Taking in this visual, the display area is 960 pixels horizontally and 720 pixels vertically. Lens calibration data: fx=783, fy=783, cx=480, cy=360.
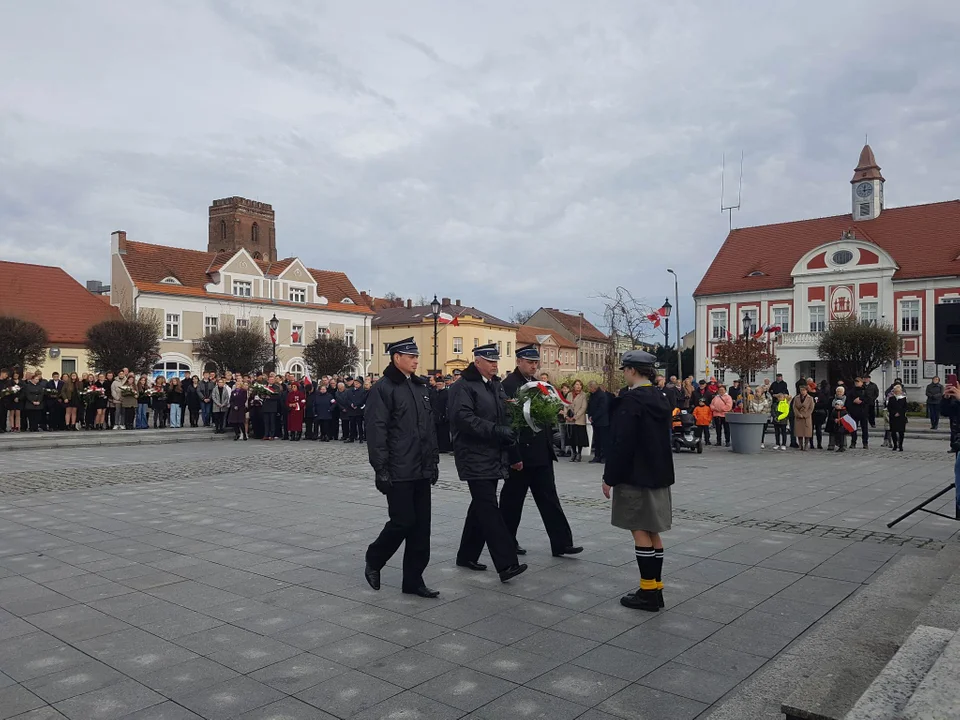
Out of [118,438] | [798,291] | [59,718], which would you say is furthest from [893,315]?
[59,718]

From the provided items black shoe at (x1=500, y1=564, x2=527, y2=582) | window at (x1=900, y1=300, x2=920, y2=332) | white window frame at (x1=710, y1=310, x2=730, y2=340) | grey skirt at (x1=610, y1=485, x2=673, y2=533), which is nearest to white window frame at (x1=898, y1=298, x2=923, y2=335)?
window at (x1=900, y1=300, x2=920, y2=332)

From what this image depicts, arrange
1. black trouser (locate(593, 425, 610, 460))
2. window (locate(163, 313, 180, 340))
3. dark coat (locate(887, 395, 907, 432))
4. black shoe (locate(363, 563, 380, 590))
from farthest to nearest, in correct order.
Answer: window (locate(163, 313, 180, 340))
dark coat (locate(887, 395, 907, 432))
black trouser (locate(593, 425, 610, 460))
black shoe (locate(363, 563, 380, 590))

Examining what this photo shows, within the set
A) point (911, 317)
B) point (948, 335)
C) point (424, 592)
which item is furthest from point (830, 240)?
point (424, 592)

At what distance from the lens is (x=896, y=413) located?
19.9 m

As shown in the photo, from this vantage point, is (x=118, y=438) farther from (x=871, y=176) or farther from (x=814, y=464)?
(x=871, y=176)

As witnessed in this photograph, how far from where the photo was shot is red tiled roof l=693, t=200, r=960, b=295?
56.8 meters

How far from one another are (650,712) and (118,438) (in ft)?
69.4

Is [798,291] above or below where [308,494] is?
above

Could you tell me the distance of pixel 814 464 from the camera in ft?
52.9

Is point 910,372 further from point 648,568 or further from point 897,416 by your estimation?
point 648,568

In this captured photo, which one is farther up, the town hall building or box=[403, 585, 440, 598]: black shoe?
the town hall building

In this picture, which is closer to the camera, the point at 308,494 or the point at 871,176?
the point at 308,494

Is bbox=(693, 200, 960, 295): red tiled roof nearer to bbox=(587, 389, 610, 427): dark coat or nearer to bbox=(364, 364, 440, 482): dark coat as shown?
bbox=(587, 389, 610, 427): dark coat

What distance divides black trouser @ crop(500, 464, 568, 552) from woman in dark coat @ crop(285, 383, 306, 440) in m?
17.2
